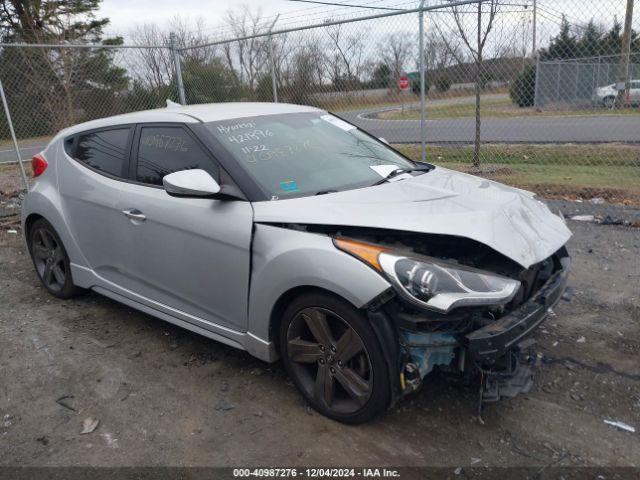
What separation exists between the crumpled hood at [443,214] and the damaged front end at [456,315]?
0.38 ft

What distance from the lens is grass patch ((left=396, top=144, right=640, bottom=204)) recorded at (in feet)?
25.0

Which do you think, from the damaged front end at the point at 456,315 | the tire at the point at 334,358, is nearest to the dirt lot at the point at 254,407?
the tire at the point at 334,358

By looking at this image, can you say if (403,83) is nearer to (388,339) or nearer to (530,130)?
(388,339)

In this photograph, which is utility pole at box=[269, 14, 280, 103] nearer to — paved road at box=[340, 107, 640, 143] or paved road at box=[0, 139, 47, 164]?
paved road at box=[340, 107, 640, 143]

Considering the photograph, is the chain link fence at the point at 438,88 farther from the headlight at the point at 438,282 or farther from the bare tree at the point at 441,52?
the headlight at the point at 438,282

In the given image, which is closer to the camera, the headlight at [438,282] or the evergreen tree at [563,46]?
the headlight at [438,282]

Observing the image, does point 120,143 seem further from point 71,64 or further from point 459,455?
point 71,64

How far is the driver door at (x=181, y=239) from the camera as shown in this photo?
3.11m

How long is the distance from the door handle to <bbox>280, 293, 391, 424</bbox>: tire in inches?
50.6

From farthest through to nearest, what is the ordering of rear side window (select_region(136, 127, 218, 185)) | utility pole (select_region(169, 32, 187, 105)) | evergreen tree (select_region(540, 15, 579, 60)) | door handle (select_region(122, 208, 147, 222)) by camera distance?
utility pole (select_region(169, 32, 187, 105))
evergreen tree (select_region(540, 15, 579, 60))
door handle (select_region(122, 208, 147, 222))
rear side window (select_region(136, 127, 218, 185))

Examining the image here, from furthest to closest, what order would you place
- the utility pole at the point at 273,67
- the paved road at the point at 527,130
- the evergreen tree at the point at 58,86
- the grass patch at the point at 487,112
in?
1. the evergreen tree at the point at 58,86
2. the paved road at the point at 527,130
3. the utility pole at the point at 273,67
4. the grass patch at the point at 487,112

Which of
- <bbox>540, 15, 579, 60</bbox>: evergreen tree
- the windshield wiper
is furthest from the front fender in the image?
<bbox>540, 15, 579, 60</bbox>: evergreen tree

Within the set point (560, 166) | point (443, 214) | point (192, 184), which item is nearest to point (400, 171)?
point (443, 214)

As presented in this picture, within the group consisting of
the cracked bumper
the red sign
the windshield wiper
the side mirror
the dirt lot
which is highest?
the red sign
